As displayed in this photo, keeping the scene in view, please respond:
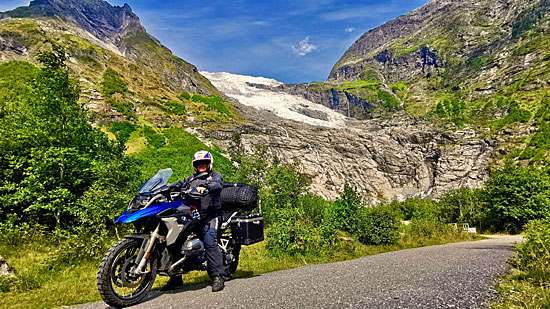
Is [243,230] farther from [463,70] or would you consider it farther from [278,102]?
[463,70]

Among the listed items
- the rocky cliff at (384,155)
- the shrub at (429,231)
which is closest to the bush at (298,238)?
the shrub at (429,231)

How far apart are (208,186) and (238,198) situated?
Result: 120cm

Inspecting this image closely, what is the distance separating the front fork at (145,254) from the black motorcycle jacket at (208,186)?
1.00 m

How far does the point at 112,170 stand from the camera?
12.4m

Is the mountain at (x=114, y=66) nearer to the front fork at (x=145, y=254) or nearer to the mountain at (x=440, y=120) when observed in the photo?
the mountain at (x=440, y=120)

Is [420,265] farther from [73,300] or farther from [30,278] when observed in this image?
[30,278]

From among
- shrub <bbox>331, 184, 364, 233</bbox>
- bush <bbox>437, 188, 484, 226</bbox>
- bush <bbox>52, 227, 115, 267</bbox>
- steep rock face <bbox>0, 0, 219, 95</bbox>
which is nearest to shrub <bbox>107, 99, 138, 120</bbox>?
steep rock face <bbox>0, 0, 219, 95</bbox>

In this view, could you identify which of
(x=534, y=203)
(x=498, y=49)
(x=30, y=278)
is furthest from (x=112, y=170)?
(x=498, y=49)

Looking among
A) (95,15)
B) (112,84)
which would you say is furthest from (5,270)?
(95,15)

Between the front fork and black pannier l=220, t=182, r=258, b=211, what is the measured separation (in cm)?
204

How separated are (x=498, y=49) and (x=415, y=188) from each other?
94070 mm

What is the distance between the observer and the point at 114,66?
2178 inches

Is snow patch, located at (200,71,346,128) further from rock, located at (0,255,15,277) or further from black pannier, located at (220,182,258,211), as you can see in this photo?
rock, located at (0,255,15,277)

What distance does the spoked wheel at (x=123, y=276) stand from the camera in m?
4.32
